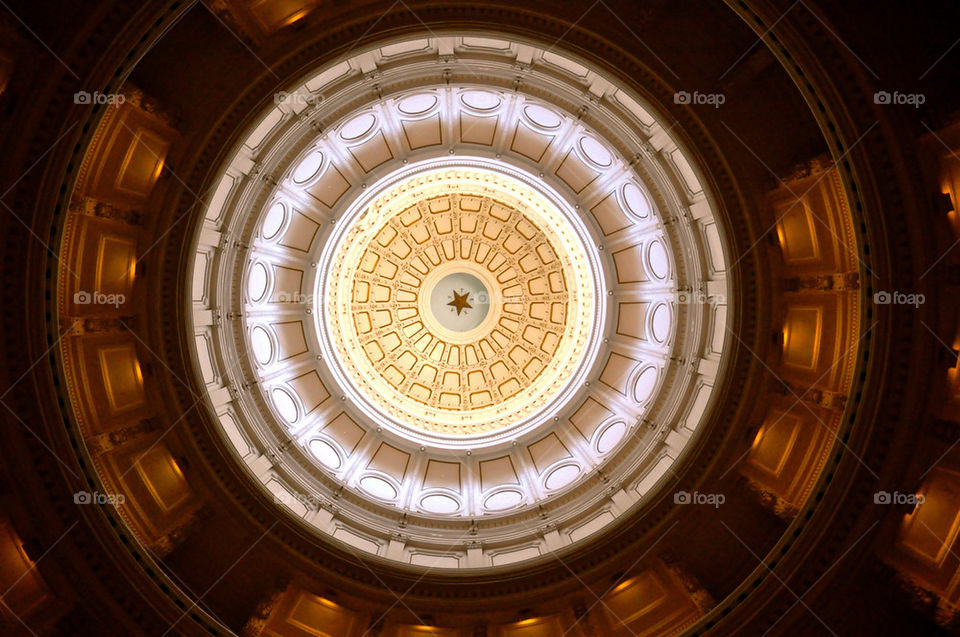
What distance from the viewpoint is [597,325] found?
2041 centimetres

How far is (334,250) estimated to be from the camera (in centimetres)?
2012

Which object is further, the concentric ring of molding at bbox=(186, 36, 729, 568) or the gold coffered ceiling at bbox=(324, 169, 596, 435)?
the gold coffered ceiling at bbox=(324, 169, 596, 435)

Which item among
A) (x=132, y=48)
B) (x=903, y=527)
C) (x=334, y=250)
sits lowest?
(x=903, y=527)

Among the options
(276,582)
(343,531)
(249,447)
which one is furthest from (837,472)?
(249,447)

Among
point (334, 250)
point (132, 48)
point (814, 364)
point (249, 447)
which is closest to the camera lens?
point (132, 48)

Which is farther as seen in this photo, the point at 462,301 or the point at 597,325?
the point at 462,301

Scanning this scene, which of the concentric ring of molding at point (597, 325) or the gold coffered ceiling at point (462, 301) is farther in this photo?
the gold coffered ceiling at point (462, 301)

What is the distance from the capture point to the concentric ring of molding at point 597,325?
15031mm

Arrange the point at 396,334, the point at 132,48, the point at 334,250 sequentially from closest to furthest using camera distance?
the point at 132,48 → the point at 334,250 → the point at 396,334

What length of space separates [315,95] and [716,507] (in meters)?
14.4

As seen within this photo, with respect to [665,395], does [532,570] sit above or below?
below

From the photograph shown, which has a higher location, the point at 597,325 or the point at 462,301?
the point at 462,301

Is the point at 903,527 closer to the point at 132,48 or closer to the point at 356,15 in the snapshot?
the point at 356,15

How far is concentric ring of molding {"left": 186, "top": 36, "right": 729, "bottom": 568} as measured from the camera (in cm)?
1503
